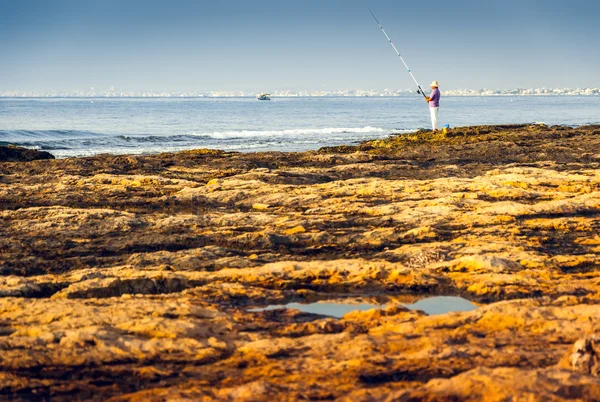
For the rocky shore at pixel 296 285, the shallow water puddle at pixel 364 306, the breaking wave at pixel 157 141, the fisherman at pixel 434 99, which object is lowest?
the shallow water puddle at pixel 364 306

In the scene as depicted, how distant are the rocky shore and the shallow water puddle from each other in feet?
0.26

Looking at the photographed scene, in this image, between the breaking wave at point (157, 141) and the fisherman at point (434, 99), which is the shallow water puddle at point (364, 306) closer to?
the fisherman at point (434, 99)

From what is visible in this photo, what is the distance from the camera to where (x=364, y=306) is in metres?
6.60

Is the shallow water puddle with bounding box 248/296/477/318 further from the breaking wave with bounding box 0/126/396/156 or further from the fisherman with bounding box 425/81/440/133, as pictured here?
the breaking wave with bounding box 0/126/396/156

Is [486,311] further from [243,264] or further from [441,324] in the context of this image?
[243,264]

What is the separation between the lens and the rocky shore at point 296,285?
4688 mm

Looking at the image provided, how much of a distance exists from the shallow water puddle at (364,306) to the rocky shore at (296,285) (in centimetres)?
8

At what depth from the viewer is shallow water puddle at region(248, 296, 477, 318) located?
6.49 m

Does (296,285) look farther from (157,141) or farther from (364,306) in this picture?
(157,141)

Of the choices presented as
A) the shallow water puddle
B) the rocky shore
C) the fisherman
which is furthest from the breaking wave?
the shallow water puddle

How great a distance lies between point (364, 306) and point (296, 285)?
0.77 m

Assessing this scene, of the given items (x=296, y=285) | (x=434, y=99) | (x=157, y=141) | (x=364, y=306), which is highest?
(x=434, y=99)

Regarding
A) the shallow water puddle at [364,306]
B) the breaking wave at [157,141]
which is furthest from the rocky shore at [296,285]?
the breaking wave at [157,141]

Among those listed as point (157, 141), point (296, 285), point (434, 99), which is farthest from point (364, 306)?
point (157, 141)
